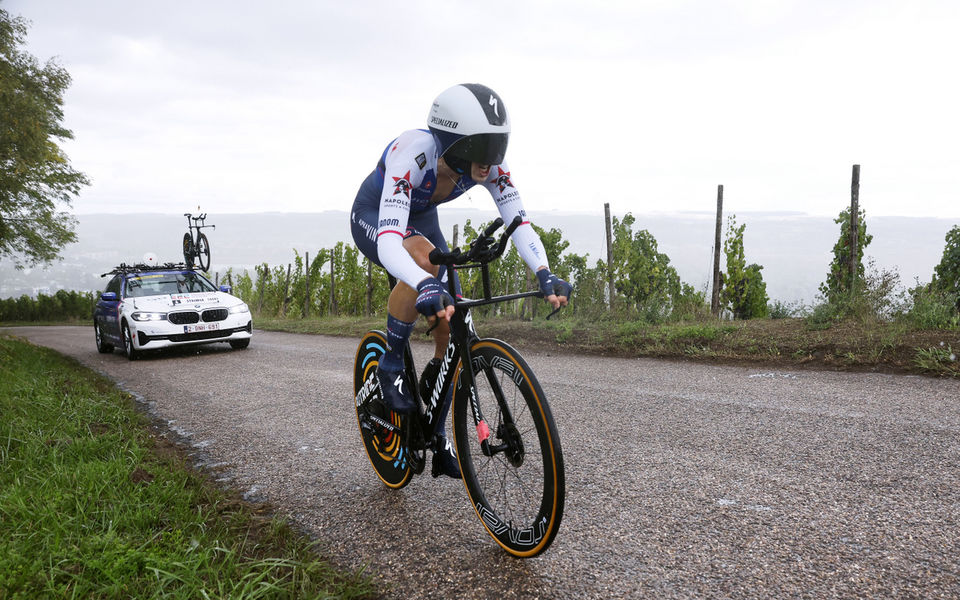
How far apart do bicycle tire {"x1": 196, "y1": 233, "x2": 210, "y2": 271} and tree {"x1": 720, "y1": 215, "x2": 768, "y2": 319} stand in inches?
692

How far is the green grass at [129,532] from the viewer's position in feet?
Answer: 6.96

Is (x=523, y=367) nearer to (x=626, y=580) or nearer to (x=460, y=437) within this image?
(x=460, y=437)

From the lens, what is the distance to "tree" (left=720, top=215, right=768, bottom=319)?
16266 mm

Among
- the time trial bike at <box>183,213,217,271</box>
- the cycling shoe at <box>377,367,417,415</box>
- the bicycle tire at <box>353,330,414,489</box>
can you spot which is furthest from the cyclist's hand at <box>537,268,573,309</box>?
the time trial bike at <box>183,213,217,271</box>

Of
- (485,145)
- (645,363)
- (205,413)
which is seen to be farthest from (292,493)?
(645,363)

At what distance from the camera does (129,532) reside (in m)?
2.56

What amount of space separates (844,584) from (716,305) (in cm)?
1098

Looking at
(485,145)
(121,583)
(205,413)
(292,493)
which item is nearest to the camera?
(121,583)

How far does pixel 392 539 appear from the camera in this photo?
268 cm

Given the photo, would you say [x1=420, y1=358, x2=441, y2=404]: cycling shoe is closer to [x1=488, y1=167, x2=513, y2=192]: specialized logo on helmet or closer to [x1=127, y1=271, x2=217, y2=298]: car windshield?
[x1=488, y1=167, x2=513, y2=192]: specialized logo on helmet

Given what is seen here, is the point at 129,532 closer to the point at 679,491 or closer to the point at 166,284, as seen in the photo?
the point at 679,491

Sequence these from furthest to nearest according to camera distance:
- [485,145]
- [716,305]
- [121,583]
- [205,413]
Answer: [716,305] → [205,413] → [485,145] → [121,583]

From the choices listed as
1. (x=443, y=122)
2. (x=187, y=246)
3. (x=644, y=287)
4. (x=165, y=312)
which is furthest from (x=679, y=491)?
(x=187, y=246)

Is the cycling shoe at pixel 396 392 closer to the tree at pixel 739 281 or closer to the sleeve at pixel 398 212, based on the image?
the sleeve at pixel 398 212
